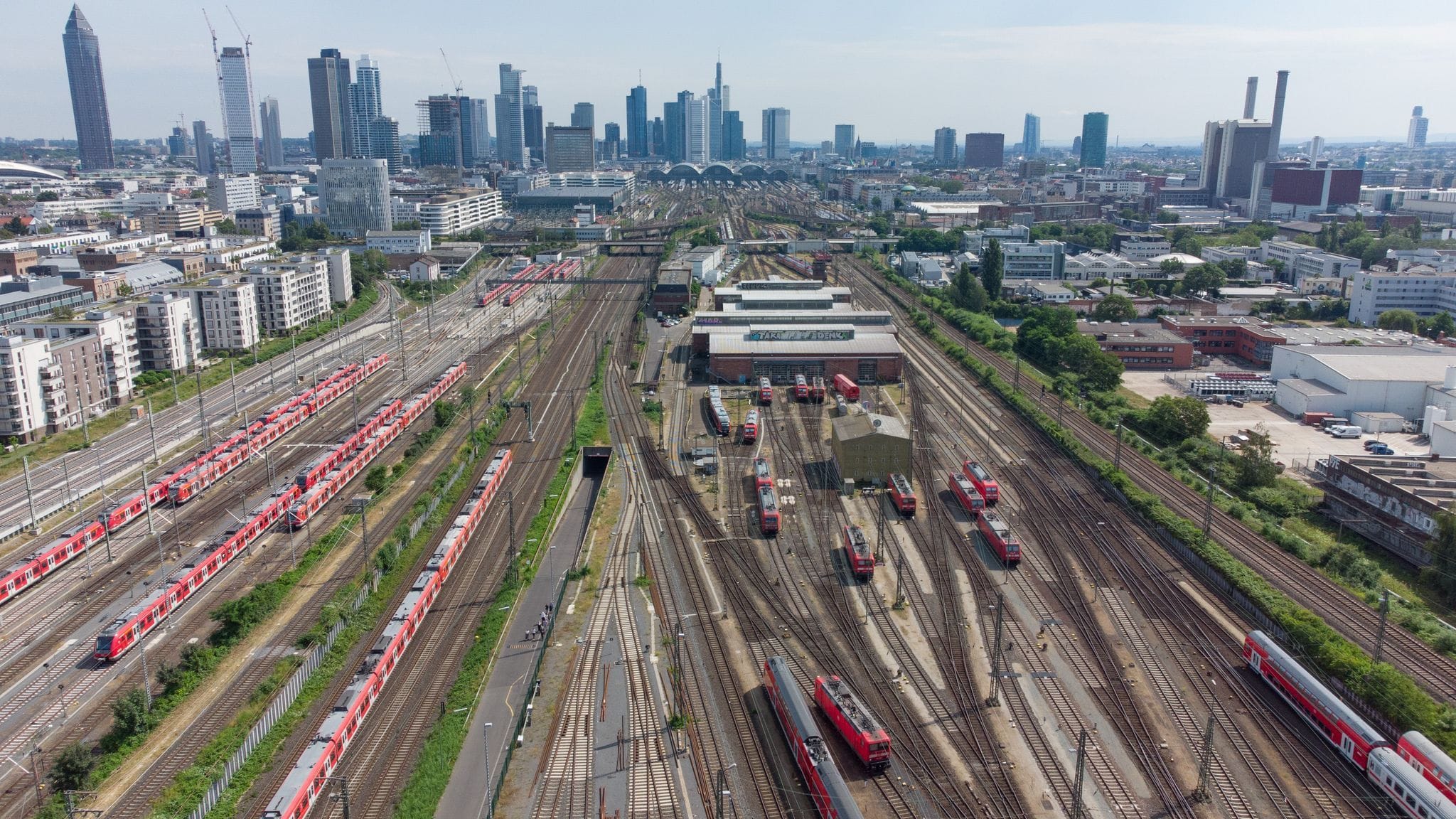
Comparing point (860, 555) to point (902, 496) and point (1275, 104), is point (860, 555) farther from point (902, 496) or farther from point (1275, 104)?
point (1275, 104)

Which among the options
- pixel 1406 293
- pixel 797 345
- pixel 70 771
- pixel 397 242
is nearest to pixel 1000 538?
pixel 70 771

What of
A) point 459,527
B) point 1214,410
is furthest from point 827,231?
point 459,527

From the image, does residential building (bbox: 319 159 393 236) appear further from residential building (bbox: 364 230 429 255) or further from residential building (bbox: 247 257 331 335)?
residential building (bbox: 247 257 331 335)

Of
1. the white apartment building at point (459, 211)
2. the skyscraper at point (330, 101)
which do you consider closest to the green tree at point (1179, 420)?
the white apartment building at point (459, 211)

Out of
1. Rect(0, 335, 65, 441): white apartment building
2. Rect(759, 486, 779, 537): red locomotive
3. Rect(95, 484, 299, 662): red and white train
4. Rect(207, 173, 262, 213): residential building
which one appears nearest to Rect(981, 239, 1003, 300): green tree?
Rect(759, 486, 779, 537): red locomotive

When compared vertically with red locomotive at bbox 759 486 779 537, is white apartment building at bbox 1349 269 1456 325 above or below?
above

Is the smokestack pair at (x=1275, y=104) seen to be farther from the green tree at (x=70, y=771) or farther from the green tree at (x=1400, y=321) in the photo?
the green tree at (x=70, y=771)
